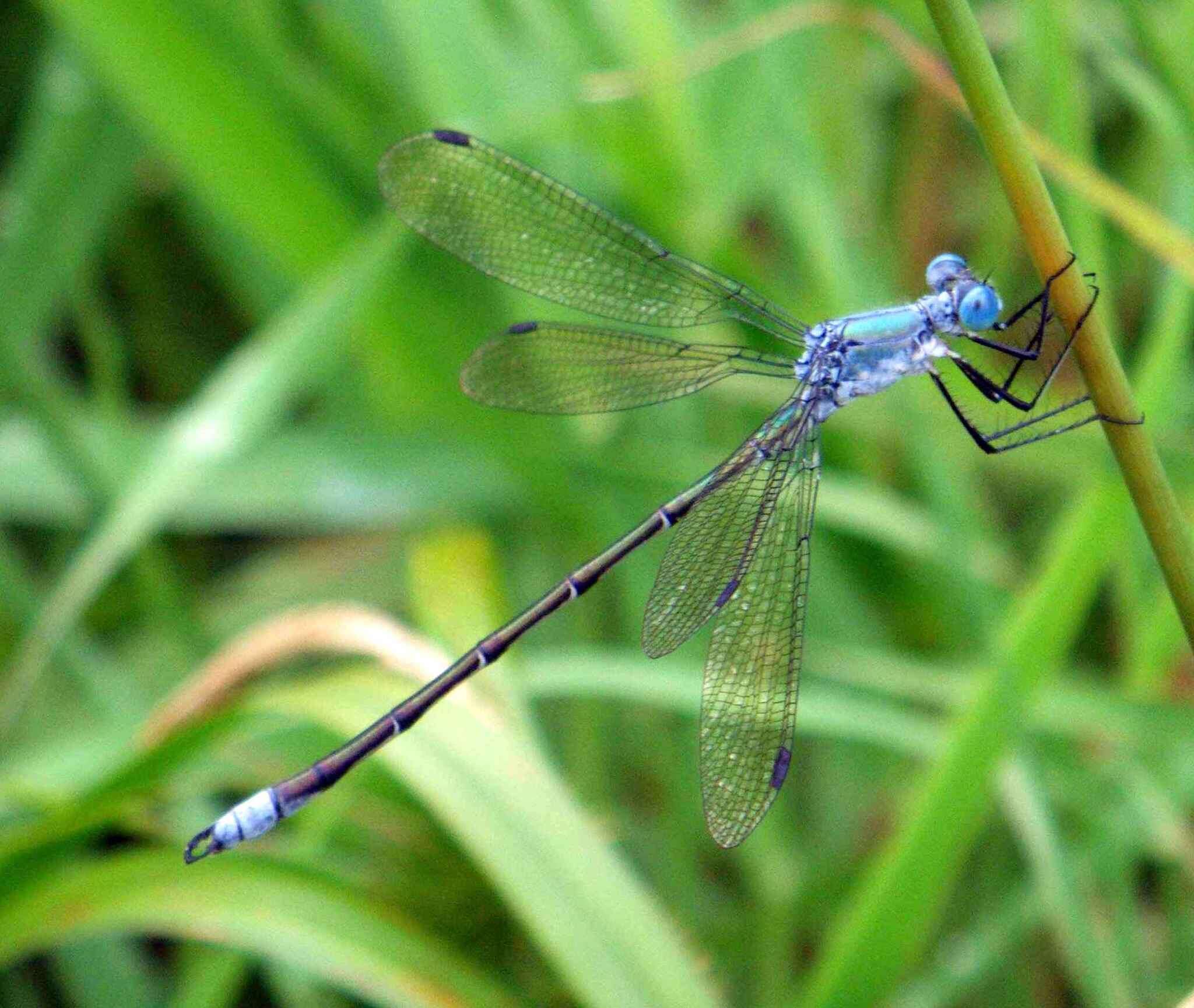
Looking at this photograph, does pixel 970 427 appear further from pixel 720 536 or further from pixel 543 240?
pixel 543 240

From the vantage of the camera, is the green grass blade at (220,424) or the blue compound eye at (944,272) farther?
the green grass blade at (220,424)

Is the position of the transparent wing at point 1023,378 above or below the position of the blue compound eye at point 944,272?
below

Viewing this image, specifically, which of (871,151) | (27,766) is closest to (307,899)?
(27,766)

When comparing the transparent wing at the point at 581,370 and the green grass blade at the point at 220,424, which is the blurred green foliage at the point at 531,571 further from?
the transparent wing at the point at 581,370

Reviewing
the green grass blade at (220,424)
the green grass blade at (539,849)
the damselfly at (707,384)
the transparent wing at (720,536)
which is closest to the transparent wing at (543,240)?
the damselfly at (707,384)

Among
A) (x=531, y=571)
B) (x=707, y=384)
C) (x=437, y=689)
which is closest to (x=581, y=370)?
(x=707, y=384)

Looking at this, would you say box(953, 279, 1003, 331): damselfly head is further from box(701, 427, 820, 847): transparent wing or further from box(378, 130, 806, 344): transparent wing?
box(378, 130, 806, 344): transparent wing

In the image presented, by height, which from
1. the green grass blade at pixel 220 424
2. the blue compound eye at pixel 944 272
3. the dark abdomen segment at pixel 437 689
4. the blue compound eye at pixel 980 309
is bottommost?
the blue compound eye at pixel 980 309

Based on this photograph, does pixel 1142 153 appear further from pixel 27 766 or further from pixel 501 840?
pixel 27 766
